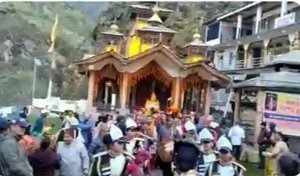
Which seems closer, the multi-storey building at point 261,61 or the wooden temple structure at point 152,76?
the multi-storey building at point 261,61

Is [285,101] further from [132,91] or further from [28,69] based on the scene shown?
[28,69]

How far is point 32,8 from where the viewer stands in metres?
78.4

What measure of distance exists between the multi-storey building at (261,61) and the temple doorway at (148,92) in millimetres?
3007

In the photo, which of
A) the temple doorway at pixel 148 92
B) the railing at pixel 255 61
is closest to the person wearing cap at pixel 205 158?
the temple doorway at pixel 148 92

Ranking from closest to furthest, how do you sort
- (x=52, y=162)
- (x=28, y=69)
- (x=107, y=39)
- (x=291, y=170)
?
(x=291, y=170) < (x=52, y=162) < (x=107, y=39) < (x=28, y=69)

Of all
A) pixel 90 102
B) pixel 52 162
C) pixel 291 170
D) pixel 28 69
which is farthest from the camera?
pixel 28 69

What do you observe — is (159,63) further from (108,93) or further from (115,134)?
(115,134)

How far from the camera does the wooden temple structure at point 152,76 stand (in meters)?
29.5

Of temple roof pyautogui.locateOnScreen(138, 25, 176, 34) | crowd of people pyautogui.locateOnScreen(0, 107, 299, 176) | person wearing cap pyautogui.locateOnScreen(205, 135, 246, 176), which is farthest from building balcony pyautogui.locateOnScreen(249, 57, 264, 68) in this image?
person wearing cap pyautogui.locateOnScreen(205, 135, 246, 176)

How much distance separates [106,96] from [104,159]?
26.3m

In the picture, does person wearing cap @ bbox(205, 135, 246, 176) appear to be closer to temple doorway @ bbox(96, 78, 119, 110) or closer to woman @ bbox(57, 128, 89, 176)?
woman @ bbox(57, 128, 89, 176)

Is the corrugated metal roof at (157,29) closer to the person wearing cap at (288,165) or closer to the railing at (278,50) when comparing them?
the railing at (278,50)

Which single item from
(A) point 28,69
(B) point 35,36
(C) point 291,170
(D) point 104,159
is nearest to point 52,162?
(D) point 104,159

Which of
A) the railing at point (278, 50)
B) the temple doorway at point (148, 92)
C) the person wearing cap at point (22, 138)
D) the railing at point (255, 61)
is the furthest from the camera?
the railing at point (255, 61)
